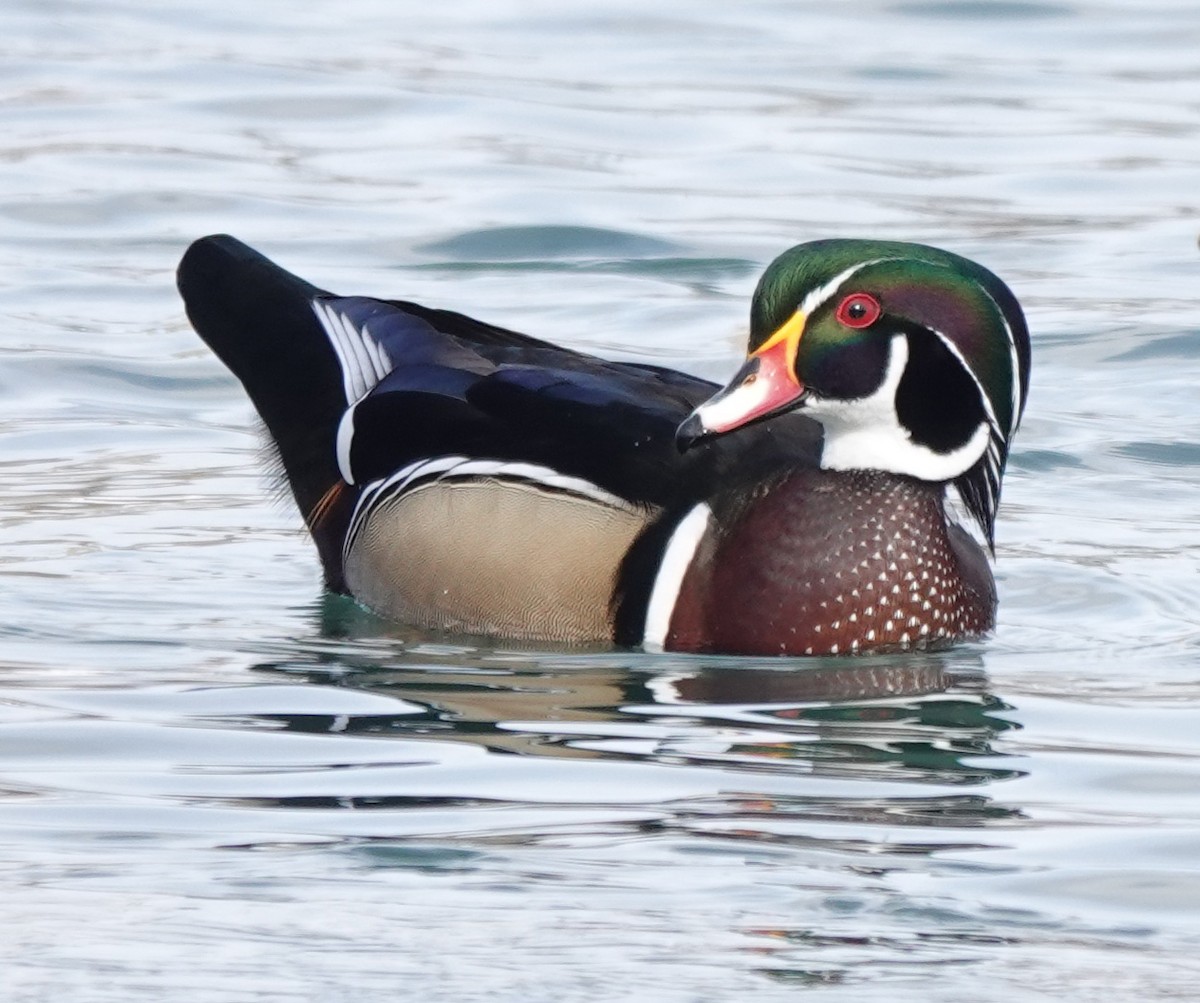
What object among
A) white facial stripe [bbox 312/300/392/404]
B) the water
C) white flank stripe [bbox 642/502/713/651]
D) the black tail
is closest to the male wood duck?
white flank stripe [bbox 642/502/713/651]

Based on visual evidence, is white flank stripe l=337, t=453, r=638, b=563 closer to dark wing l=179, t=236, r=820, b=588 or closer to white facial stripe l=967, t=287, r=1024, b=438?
dark wing l=179, t=236, r=820, b=588

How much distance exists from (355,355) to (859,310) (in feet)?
4.52

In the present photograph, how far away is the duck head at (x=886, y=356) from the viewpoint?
6.25 metres

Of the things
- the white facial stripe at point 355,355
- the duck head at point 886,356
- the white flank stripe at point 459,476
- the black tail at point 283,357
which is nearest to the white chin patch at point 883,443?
the duck head at point 886,356

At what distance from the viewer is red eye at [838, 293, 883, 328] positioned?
6273 millimetres

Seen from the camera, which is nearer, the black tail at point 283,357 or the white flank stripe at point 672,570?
the white flank stripe at point 672,570

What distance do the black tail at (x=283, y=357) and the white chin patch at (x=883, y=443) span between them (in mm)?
1243

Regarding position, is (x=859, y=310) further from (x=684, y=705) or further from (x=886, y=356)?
(x=684, y=705)

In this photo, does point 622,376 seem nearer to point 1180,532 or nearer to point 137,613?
point 137,613

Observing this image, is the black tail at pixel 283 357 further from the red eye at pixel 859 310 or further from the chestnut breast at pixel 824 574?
the red eye at pixel 859 310

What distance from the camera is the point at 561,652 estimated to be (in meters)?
6.29

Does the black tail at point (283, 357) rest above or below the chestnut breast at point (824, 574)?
above

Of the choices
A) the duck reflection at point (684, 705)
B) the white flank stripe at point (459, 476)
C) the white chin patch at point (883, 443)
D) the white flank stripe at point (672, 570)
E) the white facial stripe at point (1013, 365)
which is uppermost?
the white facial stripe at point (1013, 365)

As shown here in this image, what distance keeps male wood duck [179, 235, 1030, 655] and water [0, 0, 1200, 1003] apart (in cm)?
13
